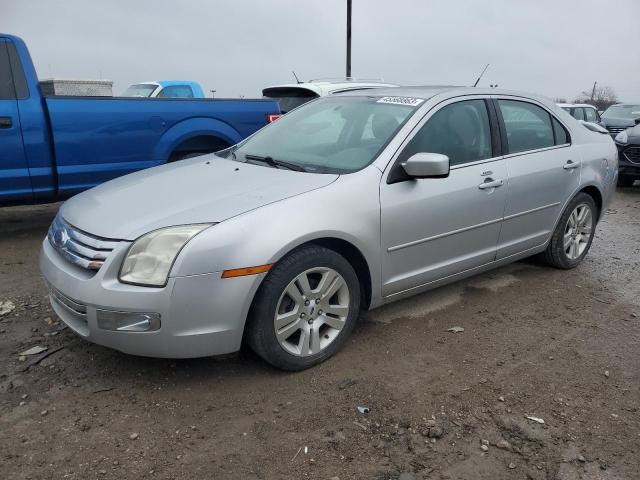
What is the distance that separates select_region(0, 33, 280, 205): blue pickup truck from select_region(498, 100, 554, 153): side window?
338 cm

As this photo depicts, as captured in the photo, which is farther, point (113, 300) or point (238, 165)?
point (238, 165)

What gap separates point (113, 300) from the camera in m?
2.60

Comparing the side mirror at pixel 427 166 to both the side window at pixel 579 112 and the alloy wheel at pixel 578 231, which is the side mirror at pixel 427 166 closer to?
the alloy wheel at pixel 578 231

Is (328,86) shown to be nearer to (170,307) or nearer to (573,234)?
(573,234)

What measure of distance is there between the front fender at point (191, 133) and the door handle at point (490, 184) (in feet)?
11.2

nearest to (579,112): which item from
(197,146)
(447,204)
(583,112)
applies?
(583,112)

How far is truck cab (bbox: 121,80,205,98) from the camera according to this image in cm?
1076

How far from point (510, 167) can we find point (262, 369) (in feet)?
7.60

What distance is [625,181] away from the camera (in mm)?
9883

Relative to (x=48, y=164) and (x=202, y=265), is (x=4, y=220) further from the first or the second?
(x=202, y=265)

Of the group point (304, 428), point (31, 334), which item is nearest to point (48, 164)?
point (31, 334)

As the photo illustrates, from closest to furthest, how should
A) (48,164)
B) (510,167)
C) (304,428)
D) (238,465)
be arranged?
(238,465) < (304,428) < (510,167) < (48,164)

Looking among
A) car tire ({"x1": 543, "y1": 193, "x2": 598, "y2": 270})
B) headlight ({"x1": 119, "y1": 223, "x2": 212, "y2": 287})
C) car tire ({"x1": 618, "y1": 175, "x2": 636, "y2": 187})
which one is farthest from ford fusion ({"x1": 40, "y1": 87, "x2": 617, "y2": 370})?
car tire ({"x1": 618, "y1": 175, "x2": 636, "y2": 187})

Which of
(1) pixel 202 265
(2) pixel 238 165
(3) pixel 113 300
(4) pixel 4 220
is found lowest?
(4) pixel 4 220
